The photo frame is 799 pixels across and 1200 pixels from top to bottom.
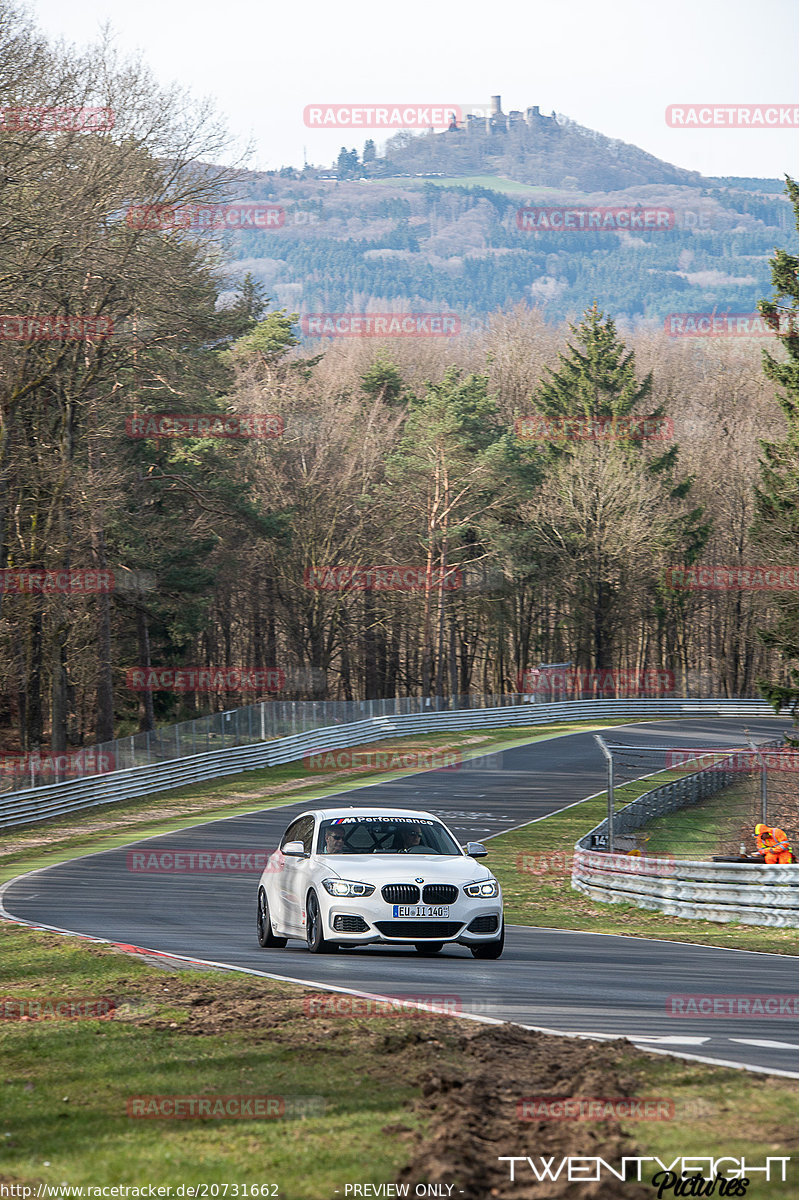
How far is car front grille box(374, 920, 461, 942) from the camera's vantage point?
40.3 feet

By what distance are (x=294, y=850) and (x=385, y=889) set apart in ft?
4.35

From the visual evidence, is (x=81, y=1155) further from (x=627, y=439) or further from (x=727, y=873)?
(x=627, y=439)

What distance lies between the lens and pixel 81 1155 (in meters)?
5.73

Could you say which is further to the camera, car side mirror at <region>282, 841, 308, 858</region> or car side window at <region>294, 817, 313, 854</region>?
car side window at <region>294, 817, 313, 854</region>

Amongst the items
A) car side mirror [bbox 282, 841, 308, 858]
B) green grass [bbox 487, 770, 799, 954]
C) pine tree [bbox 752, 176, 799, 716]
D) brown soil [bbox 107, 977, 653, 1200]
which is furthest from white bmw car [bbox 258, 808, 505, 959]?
pine tree [bbox 752, 176, 799, 716]

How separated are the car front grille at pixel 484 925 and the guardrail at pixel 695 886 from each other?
291 inches

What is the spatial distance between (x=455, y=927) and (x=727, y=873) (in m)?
8.33

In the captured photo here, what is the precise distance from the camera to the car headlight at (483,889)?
12.5 metres

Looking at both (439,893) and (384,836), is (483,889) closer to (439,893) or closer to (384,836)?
(439,893)

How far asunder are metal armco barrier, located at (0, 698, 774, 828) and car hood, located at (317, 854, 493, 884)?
22830 mm

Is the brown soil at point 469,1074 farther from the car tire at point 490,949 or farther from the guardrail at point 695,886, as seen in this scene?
the guardrail at point 695,886

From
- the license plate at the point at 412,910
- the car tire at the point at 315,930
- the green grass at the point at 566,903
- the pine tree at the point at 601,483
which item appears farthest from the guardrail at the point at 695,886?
the pine tree at the point at 601,483

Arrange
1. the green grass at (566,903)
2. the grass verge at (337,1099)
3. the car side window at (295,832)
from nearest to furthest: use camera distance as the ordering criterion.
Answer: the grass verge at (337,1099) < the car side window at (295,832) < the green grass at (566,903)

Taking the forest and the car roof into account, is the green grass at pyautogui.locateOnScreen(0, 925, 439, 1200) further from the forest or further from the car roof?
the forest
